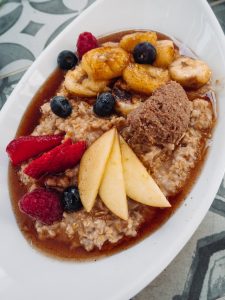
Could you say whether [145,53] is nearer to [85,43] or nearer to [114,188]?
[85,43]

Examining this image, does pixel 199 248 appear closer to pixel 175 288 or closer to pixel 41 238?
pixel 175 288

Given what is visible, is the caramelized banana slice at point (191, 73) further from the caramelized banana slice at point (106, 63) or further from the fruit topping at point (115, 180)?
the fruit topping at point (115, 180)

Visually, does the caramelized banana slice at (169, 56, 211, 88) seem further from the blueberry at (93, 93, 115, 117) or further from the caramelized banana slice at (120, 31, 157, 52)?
the blueberry at (93, 93, 115, 117)

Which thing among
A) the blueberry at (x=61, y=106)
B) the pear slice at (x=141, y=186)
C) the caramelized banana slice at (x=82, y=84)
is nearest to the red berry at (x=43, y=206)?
the pear slice at (x=141, y=186)

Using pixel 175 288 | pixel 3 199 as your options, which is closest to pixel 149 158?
pixel 175 288

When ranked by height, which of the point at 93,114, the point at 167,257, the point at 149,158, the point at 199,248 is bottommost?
the point at 199,248

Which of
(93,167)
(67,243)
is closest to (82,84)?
(93,167)

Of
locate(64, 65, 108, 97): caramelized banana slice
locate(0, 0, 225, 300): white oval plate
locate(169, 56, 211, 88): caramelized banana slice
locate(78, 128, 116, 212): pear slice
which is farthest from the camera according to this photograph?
locate(64, 65, 108, 97): caramelized banana slice

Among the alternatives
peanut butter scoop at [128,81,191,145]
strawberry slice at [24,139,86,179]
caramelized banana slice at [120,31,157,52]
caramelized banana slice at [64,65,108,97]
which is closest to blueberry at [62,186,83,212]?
strawberry slice at [24,139,86,179]
